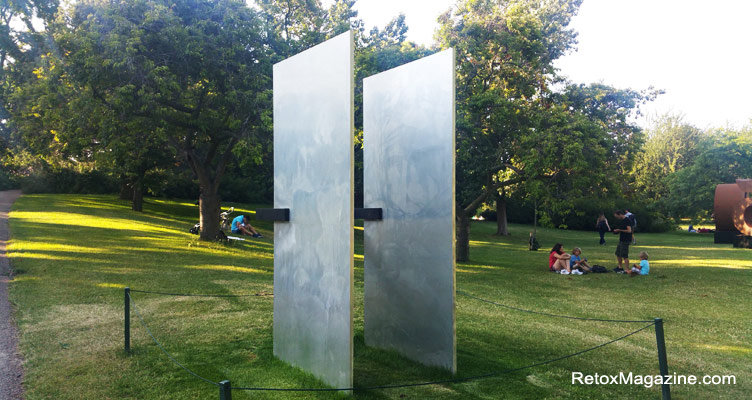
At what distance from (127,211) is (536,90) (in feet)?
79.5

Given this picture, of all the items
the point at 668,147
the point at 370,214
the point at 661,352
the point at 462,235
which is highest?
the point at 668,147

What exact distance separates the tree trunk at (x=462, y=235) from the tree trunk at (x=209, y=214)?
9.11 meters

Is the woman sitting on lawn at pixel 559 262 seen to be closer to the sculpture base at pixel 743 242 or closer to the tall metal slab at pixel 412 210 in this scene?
the tall metal slab at pixel 412 210

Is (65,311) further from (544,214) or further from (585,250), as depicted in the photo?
(585,250)

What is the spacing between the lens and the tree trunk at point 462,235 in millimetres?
16625

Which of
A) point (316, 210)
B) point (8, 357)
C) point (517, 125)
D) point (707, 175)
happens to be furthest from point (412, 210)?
point (707, 175)

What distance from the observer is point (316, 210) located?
5.46 m

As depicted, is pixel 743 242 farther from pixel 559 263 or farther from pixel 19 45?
pixel 19 45

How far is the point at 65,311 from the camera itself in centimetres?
864

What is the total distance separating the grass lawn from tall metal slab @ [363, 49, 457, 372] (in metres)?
0.51

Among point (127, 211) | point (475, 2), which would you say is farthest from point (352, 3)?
point (127, 211)

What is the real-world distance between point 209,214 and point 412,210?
570 inches

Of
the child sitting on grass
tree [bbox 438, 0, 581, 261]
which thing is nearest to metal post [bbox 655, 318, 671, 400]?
tree [bbox 438, 0, 581, 261]

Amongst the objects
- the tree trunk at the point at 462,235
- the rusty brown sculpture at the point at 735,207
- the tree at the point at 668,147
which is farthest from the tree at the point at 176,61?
the tree at the point at 668,147
